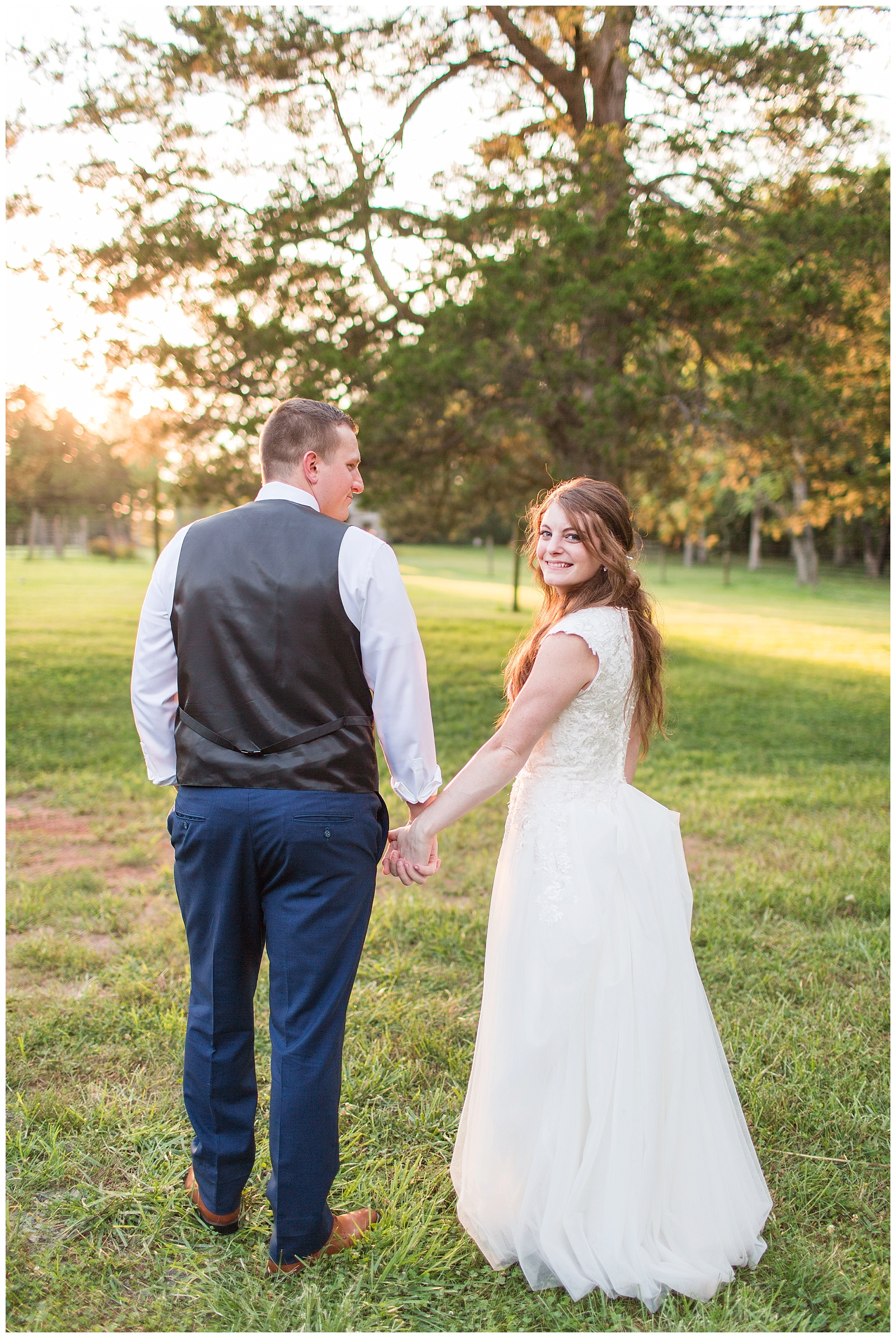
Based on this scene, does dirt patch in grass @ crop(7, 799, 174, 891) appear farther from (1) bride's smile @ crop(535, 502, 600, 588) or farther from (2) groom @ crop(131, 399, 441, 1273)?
(1) bride's smile @ crop(535, 502, 600, 588)

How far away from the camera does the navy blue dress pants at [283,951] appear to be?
7.54ft

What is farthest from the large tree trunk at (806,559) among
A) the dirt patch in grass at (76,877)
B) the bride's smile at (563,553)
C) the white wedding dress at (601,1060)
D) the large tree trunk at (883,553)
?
the white wedding dress at (601,1060)

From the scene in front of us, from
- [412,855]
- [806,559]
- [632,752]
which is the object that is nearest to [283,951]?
[412,855]

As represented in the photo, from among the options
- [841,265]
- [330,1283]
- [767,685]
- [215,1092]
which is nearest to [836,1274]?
[330,1283]

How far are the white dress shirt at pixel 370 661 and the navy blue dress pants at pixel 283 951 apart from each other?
0.17m

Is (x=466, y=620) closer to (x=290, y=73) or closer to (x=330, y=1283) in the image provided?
(x=290, y=73)

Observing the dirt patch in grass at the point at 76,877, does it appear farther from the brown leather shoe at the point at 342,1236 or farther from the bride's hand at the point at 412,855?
the bride's hand at the point at 412,855

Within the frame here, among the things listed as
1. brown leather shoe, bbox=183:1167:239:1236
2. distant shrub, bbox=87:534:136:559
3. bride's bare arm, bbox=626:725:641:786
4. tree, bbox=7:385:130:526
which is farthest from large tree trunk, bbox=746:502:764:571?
brown leather shoe, bbox=183:1167:239:1236

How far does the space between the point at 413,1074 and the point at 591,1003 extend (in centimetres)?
131

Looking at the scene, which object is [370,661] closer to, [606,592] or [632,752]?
[606,592]

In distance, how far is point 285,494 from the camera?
95.7 inches

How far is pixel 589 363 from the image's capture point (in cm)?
932

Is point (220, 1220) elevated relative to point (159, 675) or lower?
lower

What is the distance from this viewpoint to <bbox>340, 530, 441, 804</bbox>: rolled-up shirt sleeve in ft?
7.47
